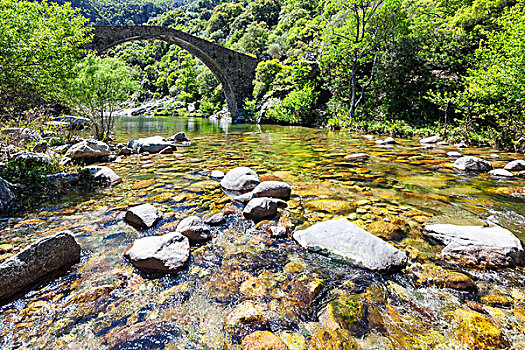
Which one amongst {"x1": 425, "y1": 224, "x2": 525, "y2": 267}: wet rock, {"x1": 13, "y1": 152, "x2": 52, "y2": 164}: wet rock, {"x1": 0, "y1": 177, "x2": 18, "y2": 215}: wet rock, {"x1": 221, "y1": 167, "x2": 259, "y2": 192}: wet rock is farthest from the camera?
{"x1": 13, "y1": 152, "x2": 52, "y2": 164}: wet rock

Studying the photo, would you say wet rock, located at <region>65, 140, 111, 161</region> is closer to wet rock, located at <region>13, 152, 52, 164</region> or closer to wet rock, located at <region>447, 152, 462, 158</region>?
wet rock, located at <region>13, 152, 52, 164</region>

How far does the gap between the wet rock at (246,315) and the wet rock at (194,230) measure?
3.62 ft

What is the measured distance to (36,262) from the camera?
6.67 ft

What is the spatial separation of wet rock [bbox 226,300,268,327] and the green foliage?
65.9 feet

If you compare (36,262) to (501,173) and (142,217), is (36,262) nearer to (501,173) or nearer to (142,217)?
(142,217)

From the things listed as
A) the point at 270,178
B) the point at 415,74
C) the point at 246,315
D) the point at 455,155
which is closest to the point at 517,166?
the point at 455,155

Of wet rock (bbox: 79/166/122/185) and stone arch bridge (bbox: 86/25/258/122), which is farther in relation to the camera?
stone arch bridge (bbox: 86/25/258/122)

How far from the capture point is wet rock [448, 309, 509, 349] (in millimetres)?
1484

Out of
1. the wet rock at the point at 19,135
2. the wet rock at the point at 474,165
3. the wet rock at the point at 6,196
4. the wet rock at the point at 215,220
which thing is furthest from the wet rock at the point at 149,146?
the wet rock at the point at 474,165

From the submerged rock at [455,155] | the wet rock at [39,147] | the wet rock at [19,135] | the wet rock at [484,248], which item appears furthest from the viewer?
the submerged rock at [455,155]

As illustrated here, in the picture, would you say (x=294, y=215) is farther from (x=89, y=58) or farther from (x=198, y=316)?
(x=89, y=58)

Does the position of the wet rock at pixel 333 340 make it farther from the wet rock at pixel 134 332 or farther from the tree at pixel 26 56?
the tree at pixel 26 56

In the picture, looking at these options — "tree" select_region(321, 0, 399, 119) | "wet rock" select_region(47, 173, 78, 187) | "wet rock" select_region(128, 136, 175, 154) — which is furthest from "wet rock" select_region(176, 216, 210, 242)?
"tree" select_region(321, 0, 399, 119)

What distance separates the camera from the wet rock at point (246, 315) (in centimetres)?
169
